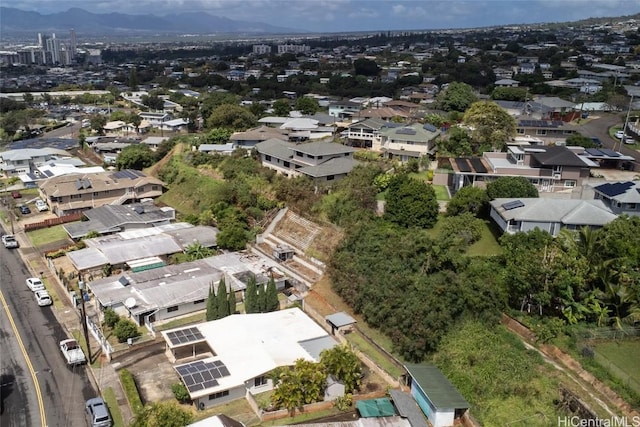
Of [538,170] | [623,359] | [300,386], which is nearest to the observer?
[300,386]

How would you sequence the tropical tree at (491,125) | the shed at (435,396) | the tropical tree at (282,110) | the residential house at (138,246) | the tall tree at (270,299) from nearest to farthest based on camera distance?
the shed at (435,396)
the tall tree at (270,299)
the residential house at (138,246)
the tropical tree at (491,125)
the tropical tree at (282,110)

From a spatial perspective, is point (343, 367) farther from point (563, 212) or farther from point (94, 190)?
point (94, 190)

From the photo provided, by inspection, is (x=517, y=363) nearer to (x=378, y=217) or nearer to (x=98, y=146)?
(x=378, y=217)

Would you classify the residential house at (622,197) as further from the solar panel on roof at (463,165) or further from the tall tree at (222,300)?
the tall tree at (222,300)

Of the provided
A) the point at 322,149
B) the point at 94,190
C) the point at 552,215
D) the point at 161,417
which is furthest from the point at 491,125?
the point at 161,417

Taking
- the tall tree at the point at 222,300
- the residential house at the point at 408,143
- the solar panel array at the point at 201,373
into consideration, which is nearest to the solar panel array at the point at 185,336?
the solar panel array at the point at 201,373

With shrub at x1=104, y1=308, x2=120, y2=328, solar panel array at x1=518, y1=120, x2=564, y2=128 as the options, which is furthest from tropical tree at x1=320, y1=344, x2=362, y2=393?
solar panel array at x1=518, y1=120, x2=564, y2=128
